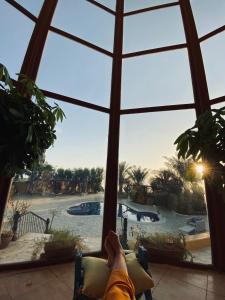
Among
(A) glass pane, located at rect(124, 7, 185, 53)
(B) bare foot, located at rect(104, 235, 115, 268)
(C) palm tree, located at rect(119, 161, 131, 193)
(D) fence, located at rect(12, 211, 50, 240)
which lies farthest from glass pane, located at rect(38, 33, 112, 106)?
(B) bare foot, located at rect(104, 235, 115, 268)

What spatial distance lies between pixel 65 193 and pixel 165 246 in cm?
168

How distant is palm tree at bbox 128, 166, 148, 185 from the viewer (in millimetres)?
3176

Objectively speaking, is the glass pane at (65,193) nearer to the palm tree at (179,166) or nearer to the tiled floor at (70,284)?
the tiled floor at (70,284)

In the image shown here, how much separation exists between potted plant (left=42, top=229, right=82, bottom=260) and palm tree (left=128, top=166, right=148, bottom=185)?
1.24m

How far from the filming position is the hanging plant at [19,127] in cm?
134

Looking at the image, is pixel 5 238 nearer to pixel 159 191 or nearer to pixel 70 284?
pixel 70 284

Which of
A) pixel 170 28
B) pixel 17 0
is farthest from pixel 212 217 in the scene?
pixel 17 0

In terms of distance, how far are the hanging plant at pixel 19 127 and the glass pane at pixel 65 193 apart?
100 cm

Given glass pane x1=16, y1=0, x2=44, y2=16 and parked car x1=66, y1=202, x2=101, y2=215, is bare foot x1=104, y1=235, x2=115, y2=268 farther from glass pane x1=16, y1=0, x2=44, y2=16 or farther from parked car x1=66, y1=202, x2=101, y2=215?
glass pane x1=16, y1=0, x2=44, y2=16

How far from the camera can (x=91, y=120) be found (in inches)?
129

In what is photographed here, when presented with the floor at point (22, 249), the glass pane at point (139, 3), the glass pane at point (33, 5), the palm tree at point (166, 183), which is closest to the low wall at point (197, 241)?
the palm tree at point (166, 183)

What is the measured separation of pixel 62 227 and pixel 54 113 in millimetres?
1820

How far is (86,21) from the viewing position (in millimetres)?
3512

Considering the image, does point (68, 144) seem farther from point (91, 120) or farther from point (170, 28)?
point (170, 28)
